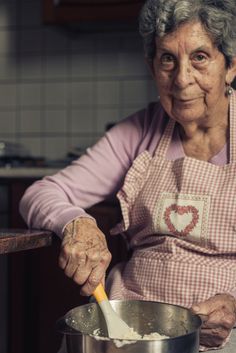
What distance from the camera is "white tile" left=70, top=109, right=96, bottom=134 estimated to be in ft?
9.91

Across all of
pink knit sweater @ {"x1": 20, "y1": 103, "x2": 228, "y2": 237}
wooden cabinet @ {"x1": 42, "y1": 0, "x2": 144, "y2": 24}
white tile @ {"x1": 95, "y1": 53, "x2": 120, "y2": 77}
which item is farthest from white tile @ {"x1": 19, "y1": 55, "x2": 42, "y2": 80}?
pink knit sweater @ {"x1": 20, "y1": 103, "x2": 228, "y2": 237}

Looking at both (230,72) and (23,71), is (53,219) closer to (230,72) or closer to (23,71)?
(230,72)

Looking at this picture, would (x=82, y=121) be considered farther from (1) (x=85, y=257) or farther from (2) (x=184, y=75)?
(1) (x=85, y=257)

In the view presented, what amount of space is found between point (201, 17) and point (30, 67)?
1799 millimetres

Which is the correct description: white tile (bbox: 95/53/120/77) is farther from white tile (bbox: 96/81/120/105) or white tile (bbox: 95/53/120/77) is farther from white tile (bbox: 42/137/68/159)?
white tile (bbox: 42/137/68/159)

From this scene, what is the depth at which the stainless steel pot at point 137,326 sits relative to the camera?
0.97 metres

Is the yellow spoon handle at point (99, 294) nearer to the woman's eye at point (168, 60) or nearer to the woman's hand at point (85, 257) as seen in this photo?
the woman's hand at point (85, 257)

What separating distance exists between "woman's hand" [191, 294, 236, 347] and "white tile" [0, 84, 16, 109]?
202 cm

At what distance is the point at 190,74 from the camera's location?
1438mm

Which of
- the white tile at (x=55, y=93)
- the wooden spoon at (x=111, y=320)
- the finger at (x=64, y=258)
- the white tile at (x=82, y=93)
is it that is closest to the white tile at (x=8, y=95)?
the white tile at (x=55, y=93)

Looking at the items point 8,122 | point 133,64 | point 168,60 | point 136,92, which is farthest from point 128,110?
point 168,60

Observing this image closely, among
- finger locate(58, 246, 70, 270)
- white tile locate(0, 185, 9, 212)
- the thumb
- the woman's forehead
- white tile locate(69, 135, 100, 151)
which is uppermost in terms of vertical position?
the woman's forehead

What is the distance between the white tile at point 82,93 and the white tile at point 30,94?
169 millimetres

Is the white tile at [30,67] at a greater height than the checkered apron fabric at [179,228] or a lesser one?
greater
